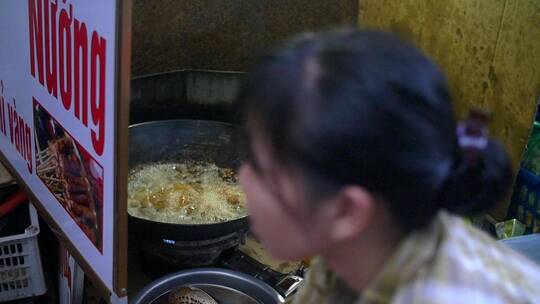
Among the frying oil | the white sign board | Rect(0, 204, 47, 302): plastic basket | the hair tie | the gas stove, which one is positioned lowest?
Rect(0, 204, 47, 302): plastic basket

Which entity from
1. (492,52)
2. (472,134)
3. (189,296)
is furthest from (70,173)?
(492,52)

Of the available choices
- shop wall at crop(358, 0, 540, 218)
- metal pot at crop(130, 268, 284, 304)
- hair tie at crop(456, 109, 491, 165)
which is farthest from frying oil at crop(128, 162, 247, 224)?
hair tie at crop(456, 109, 491, 165)

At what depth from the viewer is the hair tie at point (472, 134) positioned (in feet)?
2.84

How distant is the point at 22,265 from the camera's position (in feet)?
8.42

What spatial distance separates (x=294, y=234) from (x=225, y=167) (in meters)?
1.87

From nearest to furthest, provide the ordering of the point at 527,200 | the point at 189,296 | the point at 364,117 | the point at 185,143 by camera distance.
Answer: the point at 364,117
the point at 189,296
the point at 527,200
the point at 185,143

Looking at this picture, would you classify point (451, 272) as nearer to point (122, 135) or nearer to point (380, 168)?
point (380, 168)

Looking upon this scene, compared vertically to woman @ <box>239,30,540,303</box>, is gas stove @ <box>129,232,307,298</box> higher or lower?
lower

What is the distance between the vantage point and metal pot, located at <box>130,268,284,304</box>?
6.87ft

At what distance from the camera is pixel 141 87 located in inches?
112

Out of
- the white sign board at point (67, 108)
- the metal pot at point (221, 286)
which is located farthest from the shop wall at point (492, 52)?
the white sign board at point (67, 108)

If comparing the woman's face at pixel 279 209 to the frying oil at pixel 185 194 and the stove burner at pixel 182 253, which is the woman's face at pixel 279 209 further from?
the frying oil at pixel 185 194

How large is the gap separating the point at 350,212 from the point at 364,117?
0.16m

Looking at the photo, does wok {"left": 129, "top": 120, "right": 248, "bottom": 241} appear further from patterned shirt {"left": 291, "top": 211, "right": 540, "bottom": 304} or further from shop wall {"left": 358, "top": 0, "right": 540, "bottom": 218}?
patterned shirt {"left": 291, "top": 211, "right": 540, "bottom": 304}
